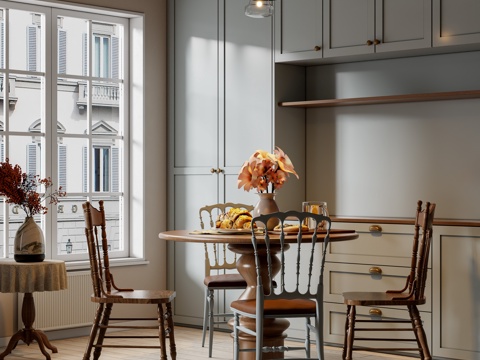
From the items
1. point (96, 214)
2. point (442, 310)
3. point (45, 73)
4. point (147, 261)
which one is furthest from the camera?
point (147, 261)

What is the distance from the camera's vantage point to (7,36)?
5781 mm

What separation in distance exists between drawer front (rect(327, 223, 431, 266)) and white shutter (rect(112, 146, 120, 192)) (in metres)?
1.77

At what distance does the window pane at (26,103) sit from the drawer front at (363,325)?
7.62 ft

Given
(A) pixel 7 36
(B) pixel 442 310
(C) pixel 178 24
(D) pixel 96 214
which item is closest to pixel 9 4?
(A) pixel 7 36

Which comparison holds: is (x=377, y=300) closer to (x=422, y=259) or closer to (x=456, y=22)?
(x=422, y=259)

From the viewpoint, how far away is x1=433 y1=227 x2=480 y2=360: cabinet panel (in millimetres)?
5000

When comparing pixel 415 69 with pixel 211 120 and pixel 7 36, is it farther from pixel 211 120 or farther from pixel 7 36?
pixel 7 36

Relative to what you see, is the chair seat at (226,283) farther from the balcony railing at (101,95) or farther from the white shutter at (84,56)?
the white shutter at (84,56)

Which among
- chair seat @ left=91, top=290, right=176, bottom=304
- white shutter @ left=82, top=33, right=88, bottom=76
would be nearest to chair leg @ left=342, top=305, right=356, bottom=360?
chair seat @ left=91, top=290, right=176, bottom=304

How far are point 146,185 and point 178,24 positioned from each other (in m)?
1.23

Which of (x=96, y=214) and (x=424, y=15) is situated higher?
(x=424, y=15)

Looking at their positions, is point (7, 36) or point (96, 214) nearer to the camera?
point (96, 214)

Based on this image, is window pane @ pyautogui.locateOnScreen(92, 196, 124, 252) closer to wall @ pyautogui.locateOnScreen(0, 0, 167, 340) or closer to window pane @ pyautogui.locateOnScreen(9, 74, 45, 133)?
wall @ pyautogui.locateOnScreen(0, 0, 167, 340)

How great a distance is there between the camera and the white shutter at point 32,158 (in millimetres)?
5883
